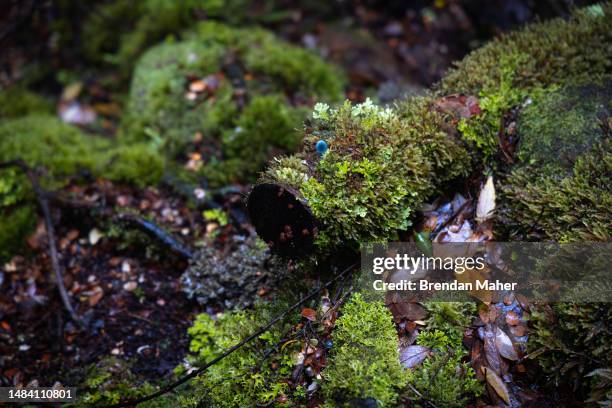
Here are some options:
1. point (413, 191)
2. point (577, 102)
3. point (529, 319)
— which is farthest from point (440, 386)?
point (577, 102)

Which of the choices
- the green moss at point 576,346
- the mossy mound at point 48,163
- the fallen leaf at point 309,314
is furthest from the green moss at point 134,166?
the green moss at point 576,346

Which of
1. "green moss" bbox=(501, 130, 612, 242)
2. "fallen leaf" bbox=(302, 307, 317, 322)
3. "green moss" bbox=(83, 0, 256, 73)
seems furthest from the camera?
"green moss" bbox=(83, 0, 256, 73)

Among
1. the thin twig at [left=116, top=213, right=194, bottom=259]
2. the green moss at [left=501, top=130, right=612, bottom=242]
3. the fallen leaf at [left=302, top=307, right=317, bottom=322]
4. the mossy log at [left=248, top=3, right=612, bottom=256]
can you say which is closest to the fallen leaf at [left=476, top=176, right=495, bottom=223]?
the green moss at [left=501, top=130, right=612, bottom=242]

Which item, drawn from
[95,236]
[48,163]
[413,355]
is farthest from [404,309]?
[48,163]

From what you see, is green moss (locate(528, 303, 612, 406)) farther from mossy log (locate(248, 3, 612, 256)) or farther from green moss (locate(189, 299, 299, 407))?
green moss (locate(189, 299, 299, 407))

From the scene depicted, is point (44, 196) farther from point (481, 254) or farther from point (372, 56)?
point (372, 56)

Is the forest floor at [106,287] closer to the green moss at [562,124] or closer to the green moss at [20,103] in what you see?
the green moss at [562,124]
